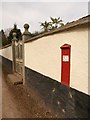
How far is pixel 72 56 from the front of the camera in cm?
371

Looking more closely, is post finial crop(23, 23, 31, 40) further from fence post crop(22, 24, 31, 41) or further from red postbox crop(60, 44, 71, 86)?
red postbox crop(60, 44, 71, 86)

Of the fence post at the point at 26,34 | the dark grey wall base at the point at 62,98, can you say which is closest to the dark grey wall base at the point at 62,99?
the dark grey wall base at the point at 62,98

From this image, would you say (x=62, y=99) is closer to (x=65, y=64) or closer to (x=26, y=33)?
(x=65, y=64)

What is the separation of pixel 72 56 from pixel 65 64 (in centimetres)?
40

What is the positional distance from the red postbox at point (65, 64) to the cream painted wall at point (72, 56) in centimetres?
13

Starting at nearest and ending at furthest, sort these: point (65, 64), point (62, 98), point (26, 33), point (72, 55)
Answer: point (72, 55) < point (65, 64) < point (62, 98) < point (26, 33)

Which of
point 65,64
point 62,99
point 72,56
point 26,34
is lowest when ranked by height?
point 62,99

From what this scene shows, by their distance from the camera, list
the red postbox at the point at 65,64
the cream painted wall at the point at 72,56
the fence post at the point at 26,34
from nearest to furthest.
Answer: the cream painted wall at the point at 72,56 < the red postbox at the point at 65,64 < the fence post at the point at 26,34

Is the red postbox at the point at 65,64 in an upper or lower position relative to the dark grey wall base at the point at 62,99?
upper

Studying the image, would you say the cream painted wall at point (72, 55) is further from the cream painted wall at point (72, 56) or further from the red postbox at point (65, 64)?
the red postbox at point (65, 64)

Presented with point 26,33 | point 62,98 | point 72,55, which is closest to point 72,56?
point 72,55

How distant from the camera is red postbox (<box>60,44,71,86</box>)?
12.8 ft

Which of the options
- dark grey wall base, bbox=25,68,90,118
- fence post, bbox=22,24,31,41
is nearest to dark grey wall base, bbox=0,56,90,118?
dark grey wall base, bbox=25,68,90,118

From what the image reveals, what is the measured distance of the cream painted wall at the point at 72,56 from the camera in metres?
3.28
